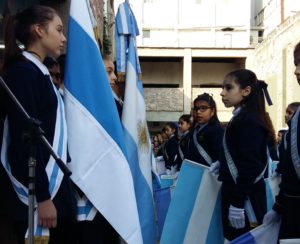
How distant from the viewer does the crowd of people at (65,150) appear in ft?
9.20

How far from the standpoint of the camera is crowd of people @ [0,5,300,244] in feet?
9.20

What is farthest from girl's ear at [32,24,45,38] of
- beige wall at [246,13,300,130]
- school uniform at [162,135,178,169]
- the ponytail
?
beige wall at [246,13,300,130]

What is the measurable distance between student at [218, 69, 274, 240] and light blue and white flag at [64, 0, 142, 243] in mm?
1026

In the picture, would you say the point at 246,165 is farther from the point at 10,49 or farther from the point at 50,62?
the point at 10,49

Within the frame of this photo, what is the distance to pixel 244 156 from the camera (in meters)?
4.06

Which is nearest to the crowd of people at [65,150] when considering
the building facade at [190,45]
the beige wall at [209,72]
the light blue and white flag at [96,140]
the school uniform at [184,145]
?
the light blue and white flag at [96,140]

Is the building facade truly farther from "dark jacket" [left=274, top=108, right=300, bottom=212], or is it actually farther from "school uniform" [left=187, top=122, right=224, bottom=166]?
"dark jacket" [left=274, top=108, right=300, bottom=212]

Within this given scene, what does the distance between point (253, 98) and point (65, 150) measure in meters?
1.87

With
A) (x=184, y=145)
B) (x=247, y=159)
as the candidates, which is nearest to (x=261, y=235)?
(x=247, y=159)

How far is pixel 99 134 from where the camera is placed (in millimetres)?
3359

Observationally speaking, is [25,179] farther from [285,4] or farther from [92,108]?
[285,4]

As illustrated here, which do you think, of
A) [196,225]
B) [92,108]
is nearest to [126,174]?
[92,108]

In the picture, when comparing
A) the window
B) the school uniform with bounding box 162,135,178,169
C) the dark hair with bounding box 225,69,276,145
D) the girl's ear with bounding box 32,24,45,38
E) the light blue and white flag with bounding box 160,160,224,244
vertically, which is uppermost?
the window

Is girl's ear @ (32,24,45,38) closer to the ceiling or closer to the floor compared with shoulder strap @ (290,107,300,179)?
closer to the ceiling
